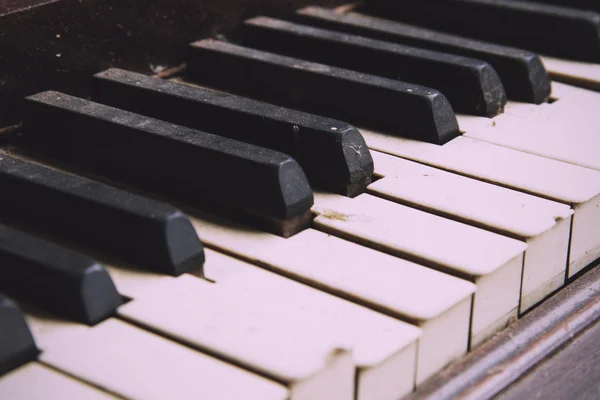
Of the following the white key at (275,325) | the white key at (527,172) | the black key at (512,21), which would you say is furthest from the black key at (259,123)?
the black key at (512,21)

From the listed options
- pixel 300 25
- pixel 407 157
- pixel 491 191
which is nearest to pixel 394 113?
pixel 407 157

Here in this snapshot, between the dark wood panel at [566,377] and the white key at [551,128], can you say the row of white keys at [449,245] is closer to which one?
the dark wood panel at [566,377]

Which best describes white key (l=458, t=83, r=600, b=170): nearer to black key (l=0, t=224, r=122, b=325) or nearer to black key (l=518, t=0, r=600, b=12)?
black key (l=518, t=0, r=600, b=12)

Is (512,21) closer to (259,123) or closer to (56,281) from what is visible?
(259,123)

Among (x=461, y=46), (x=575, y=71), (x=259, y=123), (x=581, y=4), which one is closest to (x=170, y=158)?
(x=259, y=123)

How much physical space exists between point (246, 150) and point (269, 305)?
0.88 ft

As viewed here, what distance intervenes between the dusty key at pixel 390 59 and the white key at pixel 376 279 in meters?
0.48

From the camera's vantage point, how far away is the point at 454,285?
1009 mm

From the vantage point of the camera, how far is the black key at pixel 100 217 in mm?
1030

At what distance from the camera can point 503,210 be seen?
1.17 m

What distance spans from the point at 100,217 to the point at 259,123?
0.30 m

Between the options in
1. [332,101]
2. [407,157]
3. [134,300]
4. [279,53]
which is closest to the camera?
[134,300]

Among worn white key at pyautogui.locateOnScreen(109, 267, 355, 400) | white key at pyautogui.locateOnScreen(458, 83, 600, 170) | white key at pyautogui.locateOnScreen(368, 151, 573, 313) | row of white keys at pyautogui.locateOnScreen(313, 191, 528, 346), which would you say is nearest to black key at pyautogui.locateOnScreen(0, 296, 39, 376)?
worn white key at pyautogui.locateOnScreen(109, 267, 355, 400)

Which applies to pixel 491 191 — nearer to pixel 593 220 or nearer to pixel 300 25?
pixel 593 220
